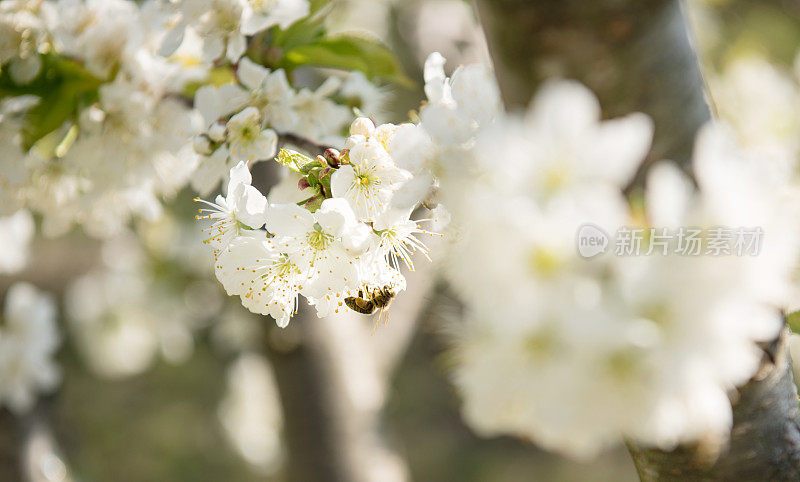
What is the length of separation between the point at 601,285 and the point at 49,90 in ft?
2.07

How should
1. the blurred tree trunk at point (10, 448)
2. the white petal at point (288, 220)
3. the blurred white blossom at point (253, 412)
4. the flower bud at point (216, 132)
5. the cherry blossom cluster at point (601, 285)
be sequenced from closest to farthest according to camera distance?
the cherry blossom cluster at point (601, 285)
the white petal at point (288, 220)
the flower bud at point (216, 132)
the blurred tree trunk at point (10, 448)
the blurred white blossom at point (253, 412)

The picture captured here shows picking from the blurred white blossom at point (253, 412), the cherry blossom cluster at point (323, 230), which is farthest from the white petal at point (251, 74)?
the blurred white blossom at point (253, 412)

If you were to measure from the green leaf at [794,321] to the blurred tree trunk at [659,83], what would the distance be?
0.7 inches

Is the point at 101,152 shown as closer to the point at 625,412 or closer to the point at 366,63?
the point at 366,63

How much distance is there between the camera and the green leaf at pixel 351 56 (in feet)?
2.31

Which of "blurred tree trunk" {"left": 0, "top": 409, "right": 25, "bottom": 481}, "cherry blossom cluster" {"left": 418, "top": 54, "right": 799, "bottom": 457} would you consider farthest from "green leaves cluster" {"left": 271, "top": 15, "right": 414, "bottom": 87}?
"blurred tree trunk" {"left": 0, "top": 409, "right": 25, "bottom": 481}

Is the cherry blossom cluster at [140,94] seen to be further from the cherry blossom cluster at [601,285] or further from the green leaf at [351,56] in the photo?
the cherry blossom cluster at [601,285]

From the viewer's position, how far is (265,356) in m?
1.28

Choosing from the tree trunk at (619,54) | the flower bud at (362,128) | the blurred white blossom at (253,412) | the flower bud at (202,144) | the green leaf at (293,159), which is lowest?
the blurred white blossom at (253,412)

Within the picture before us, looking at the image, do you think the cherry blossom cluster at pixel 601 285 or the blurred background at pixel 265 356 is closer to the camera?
the cherry blossom cluster at pixel 601 285

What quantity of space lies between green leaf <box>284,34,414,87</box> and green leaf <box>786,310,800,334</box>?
0.43 m

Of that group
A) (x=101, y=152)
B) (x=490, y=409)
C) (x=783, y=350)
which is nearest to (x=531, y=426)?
(x=490, y=409)

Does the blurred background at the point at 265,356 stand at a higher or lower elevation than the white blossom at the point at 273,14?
lower

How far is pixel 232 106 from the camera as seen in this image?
25.0 inches
